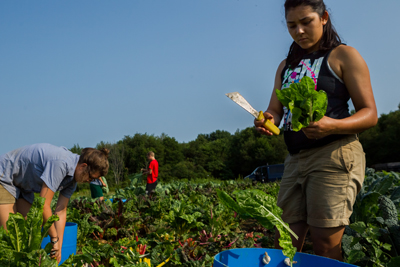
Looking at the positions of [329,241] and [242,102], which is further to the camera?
[329,241]

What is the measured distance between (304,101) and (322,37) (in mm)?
731

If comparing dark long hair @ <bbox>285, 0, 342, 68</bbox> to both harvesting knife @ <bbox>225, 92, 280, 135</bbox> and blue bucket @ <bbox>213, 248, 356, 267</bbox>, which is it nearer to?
harvesting knife @ <bbox>225, 92, 280, 135</bbox>

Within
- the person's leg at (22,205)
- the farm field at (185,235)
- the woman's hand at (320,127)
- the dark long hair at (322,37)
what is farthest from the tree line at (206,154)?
the woman's hand at (320,127)

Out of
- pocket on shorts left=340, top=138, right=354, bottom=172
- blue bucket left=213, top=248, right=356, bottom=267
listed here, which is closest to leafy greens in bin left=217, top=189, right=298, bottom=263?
blue bucket left=213, top=248, right=356, bottom=267

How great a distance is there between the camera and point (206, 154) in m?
55.6

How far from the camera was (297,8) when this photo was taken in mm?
1704

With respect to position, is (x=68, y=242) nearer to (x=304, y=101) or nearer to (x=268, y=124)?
(x=268, y=124)

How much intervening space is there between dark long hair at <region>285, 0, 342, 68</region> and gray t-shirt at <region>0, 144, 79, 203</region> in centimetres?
201

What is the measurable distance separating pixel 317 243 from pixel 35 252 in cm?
133

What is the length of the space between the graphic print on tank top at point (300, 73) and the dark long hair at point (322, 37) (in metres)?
0.06

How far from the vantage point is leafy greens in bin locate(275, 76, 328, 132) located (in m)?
1.31

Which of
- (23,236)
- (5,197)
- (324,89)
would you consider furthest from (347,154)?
(5,197)

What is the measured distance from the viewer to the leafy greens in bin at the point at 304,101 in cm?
131

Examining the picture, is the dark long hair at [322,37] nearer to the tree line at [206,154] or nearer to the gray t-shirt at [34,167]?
the gray t-shirt at [34,167]
